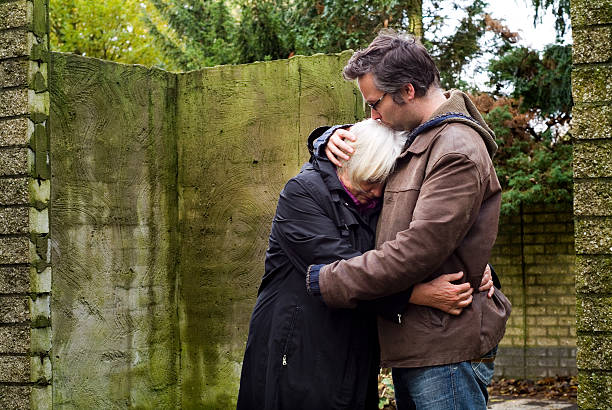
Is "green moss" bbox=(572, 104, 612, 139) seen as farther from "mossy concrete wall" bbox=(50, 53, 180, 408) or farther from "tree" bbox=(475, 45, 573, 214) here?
"tree" bbox=(475, 45, 573, 214)

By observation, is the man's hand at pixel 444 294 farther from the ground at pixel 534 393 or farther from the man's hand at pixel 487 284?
the ground at pixel 534 393

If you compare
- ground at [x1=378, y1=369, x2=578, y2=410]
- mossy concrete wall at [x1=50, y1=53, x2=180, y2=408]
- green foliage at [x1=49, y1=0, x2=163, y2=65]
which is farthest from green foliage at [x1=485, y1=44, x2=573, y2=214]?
green foliage at [x1=49, y1=0, x2=163, y2=65]

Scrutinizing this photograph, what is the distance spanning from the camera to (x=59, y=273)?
433cm

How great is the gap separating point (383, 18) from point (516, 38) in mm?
2964

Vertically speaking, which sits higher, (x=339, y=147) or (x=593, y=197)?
(x=339, y=147)

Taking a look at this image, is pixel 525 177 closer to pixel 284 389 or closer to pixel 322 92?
pixel 322 92

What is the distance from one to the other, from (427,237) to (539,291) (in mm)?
9263

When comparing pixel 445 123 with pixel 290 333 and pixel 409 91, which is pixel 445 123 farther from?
pixel 290 333

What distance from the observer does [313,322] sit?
109 inches

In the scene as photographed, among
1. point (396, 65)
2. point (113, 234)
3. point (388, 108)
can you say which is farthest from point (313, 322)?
point (113, 234)

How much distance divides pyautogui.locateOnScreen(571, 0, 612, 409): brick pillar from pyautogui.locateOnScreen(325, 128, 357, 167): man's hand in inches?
59.3

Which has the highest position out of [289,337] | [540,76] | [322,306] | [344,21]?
[344,21]

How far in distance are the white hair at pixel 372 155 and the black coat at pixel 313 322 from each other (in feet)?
0.26

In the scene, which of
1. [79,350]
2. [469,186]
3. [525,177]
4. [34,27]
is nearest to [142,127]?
[34,27]
